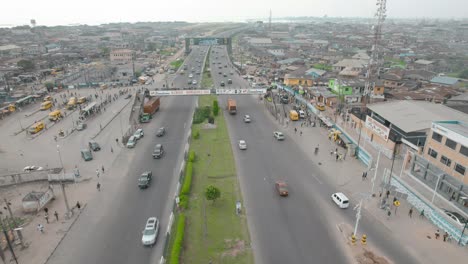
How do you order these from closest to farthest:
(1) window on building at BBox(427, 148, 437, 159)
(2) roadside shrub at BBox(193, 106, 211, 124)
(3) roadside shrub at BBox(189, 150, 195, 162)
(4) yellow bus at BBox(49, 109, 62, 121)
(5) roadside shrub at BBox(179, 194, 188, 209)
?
(5) roadside shrub at BBox(179, 194, 188, 209)
(1) window on building at BBox(427, 148, 437, 159)
(3) roadside shrub at BBox(189, 150, 195, 162)
(2) roadside shrub at BBox(193, 106, 211, 124)
(4) yellow bus at BBox(49, 109, 62, 121)

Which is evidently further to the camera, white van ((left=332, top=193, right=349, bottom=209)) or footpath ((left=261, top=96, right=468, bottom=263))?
white van ((left=332, top=193, right=349, bottom=209))

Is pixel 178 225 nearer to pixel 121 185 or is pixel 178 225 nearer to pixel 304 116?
pixel 121 185

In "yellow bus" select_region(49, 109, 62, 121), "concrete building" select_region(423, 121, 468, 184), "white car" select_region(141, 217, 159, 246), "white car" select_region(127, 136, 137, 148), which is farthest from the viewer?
"yellow bus" select_region(49, 109, 62, 121)

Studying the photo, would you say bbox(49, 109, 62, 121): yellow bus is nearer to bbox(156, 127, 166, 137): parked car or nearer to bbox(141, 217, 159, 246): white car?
bbox(156, 127, 166, 137): parked car

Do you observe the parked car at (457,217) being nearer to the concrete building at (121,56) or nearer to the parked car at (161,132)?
the parked car at (161,132)

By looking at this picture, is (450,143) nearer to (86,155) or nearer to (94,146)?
(86,155)

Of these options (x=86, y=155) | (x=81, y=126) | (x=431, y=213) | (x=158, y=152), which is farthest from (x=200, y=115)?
(x=431, y=213)

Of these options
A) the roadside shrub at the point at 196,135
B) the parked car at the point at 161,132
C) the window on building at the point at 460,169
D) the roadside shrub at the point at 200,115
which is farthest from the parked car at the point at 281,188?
the roadside shrub at the point at 200,115

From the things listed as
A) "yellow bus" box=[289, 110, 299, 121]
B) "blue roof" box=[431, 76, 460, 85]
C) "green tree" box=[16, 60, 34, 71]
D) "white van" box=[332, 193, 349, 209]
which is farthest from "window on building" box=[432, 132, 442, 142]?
"green tree" box=[16, 60, 34, 71]
